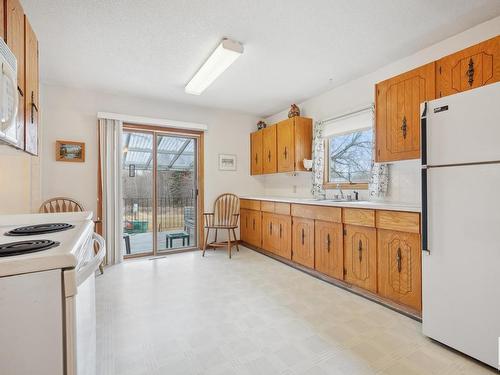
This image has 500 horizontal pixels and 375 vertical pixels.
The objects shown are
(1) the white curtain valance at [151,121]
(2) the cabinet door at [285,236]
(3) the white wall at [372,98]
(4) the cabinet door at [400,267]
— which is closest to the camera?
(4) the cabinet door at [400,267]

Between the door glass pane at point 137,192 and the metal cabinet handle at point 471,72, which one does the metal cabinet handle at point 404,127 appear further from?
the door glass pane at point 137,192

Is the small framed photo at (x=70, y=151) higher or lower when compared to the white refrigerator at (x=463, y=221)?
higher

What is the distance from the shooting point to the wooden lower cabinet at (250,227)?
4.31 meters

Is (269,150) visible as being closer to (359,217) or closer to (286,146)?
(286,146)

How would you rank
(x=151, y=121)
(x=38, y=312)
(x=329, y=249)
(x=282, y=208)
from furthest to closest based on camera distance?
(x=151, y=121) < (x=282, y=208) < (x=329, y=249) < (x=38, y=312)

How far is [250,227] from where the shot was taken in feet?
14.9

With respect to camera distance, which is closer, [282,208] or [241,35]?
[241,35]

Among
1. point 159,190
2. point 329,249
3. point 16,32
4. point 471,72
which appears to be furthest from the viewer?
point 159,190

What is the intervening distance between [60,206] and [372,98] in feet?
13.7

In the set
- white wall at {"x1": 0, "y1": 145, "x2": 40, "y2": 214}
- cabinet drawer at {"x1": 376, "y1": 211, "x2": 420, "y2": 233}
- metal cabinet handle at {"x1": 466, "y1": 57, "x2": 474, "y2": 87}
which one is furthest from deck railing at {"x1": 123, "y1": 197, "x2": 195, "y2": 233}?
metal cabinet handle at {"x1": 466, "y1": 57, "x2": 474, "y2": 87}

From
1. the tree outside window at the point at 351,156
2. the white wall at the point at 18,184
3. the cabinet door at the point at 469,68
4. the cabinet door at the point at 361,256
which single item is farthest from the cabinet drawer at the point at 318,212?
the white wall at the point at 18,184

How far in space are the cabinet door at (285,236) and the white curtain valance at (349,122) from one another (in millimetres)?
1352

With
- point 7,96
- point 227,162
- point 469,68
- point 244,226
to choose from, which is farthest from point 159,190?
point 469,68

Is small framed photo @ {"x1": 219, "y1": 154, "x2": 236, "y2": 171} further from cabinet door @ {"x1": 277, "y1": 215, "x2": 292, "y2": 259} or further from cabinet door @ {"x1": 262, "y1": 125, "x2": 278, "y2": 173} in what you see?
cabinet door @ {"x1": 277, "y1": 215, "x2": 292, "y2": 259}
